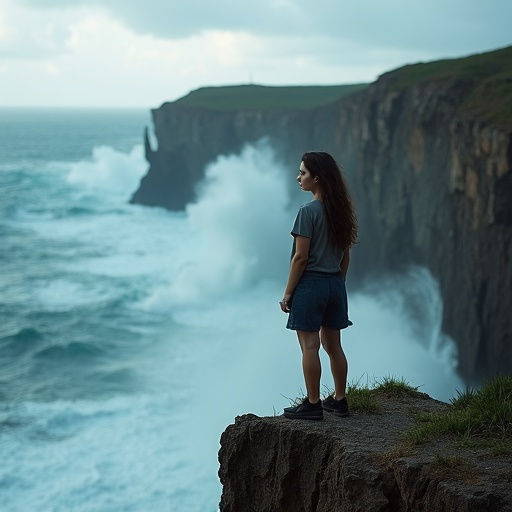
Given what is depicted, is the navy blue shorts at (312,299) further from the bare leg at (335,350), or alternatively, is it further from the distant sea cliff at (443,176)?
the distant sea cliff at (443,176)

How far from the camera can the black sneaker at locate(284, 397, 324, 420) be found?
25.0ft

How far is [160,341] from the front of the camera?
3559 centimetres

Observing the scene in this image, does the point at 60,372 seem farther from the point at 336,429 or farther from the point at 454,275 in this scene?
the point at 336,429

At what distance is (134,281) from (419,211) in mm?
16253

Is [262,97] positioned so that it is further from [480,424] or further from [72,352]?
[480,424]

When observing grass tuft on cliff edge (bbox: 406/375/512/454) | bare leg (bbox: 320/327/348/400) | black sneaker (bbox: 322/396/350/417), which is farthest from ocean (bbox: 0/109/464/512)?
grass tuft on cliff edge (bbox: 406/375/512/454)

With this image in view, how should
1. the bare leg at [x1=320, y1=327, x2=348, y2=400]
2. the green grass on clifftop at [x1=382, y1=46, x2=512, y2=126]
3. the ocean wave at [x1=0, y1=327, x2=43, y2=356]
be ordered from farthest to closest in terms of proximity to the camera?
the ocean wave at [x1=0, y1=327, x2=43, y2=356] < the green grass on clifftop at [x1=382, y1=46, x2=512, y2=126] < the bare leg at [x1=320, y1=327, x2=348, y2=400]

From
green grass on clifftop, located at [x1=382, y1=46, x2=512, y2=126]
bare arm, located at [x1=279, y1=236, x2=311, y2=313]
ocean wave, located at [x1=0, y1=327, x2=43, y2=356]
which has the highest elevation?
green grass on clifftop, located at [x1=382, y1=46, x2=512, y2=126]

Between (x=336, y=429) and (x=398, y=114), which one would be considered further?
(x=398, y=114)

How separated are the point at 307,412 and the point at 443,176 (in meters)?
26.7

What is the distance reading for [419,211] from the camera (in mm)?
36906

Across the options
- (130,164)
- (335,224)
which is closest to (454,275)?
(335,224)

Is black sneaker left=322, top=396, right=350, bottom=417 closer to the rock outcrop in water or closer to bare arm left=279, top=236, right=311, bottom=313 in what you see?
the rock outcrop in water

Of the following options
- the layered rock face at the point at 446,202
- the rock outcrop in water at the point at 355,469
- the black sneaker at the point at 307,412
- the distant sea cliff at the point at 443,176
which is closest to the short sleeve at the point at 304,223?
the black sneaker at the point at 307,412
